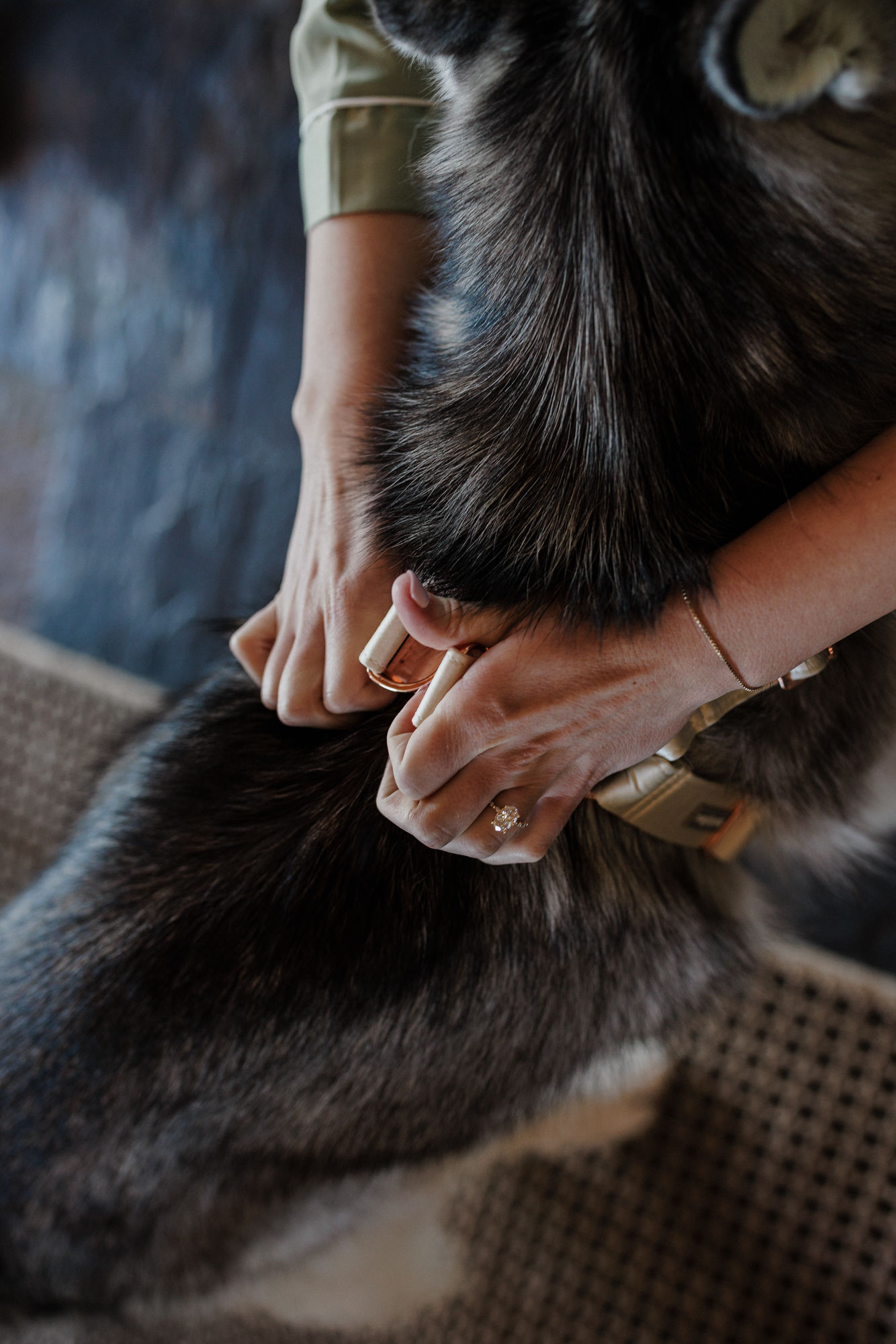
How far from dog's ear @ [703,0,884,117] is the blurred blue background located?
56.2 inches

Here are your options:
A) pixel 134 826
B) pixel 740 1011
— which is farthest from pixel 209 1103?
pixel 740 1011

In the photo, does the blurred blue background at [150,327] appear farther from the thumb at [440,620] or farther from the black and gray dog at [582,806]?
the thumb at [440,620]

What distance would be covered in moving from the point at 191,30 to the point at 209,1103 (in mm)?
2252

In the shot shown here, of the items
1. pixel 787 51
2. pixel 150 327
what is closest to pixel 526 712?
pixel 787 51

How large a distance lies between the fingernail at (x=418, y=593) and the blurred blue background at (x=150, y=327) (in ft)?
3.79

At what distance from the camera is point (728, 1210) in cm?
136

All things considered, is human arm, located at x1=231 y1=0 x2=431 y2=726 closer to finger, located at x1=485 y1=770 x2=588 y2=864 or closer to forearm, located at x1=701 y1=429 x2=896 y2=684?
finger, located at x1=485 y1=770 x2=588 y2=864

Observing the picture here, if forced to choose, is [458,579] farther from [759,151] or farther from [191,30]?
[191,30]

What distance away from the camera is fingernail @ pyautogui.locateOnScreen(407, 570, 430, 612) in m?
0.69

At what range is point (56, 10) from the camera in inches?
89.5

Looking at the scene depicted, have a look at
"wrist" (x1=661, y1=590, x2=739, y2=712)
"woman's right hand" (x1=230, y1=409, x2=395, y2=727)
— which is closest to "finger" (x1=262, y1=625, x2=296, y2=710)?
"woman's right hand" (x1=230, y1=409, x2=395, y2=727)

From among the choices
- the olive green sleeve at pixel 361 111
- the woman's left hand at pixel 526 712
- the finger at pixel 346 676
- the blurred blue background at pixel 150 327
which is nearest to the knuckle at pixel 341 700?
the finger at pixel 346 676

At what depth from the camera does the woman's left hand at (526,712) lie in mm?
688

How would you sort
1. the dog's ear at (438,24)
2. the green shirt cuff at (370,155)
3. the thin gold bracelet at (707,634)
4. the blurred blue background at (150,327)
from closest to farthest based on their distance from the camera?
the dog's ear at (438,24), the thin gold bracelet at (707,634), the green shirt cuff at (370,155), the blurred blue background at (150,327)
